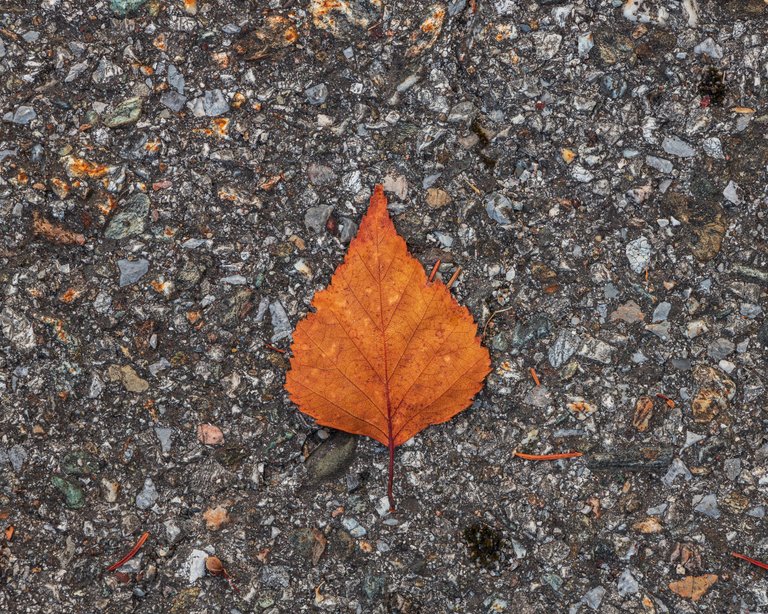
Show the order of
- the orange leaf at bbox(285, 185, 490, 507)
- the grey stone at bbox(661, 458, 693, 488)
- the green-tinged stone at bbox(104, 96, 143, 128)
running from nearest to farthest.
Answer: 1. the orange leaf at bbox(285, 185, 490, 507)
2. the grey stone at bbox(661, 458, 693, 488)
3. the green-tinged stone at bbox(104, 96, 143, 128)

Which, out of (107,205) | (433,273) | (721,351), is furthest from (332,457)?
(721,351)

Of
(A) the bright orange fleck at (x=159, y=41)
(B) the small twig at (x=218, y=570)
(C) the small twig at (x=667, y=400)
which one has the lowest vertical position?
(B) the small twig at (x=218, y=570)

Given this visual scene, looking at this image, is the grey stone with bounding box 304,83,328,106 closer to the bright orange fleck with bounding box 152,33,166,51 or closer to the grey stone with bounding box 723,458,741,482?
the bright orange fleck with bounding box 152,33,166,51

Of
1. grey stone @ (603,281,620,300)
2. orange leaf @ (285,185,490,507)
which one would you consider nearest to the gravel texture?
grey stone @ (603,281,620,300)

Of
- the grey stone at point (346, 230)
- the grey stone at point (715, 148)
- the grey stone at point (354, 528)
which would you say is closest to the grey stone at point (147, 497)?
the grey stone at point (354, 528)

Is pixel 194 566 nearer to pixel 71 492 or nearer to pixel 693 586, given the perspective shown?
pixel 71 492

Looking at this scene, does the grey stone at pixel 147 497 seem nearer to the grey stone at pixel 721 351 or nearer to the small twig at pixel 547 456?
the small twig at pixel 547 456
